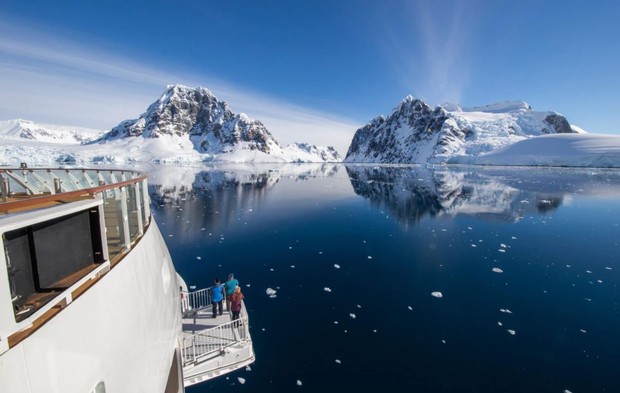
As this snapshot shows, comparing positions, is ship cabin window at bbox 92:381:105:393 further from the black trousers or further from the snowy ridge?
the snowy ridge

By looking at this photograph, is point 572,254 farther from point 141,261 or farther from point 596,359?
point 141,261

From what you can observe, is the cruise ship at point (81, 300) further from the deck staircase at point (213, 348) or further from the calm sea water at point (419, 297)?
the calm sea water at point (419, 297)

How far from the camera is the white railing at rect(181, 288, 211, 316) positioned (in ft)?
30.0

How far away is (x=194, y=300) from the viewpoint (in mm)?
A: 10250

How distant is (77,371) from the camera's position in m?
2.76

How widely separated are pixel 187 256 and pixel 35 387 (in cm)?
1395

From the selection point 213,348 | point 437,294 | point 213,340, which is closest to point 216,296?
point 213,340

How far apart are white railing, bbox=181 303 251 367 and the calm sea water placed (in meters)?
0.93

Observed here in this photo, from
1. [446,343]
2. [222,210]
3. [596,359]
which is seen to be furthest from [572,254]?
[222,210]

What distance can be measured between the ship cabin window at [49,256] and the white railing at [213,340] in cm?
495

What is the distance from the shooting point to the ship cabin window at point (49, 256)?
2299mm

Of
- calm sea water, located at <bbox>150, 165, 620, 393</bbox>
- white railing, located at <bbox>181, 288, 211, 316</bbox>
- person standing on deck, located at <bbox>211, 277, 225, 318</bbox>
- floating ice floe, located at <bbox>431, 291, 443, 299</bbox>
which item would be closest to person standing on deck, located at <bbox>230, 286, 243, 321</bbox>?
person standing on deck, located at <bbox>211, 277, 225, 318</bbox>

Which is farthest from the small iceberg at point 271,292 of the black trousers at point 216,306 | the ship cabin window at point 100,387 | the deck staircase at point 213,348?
the ship cabin window at point 100,387

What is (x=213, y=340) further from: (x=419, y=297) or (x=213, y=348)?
(x=419, y=297)
